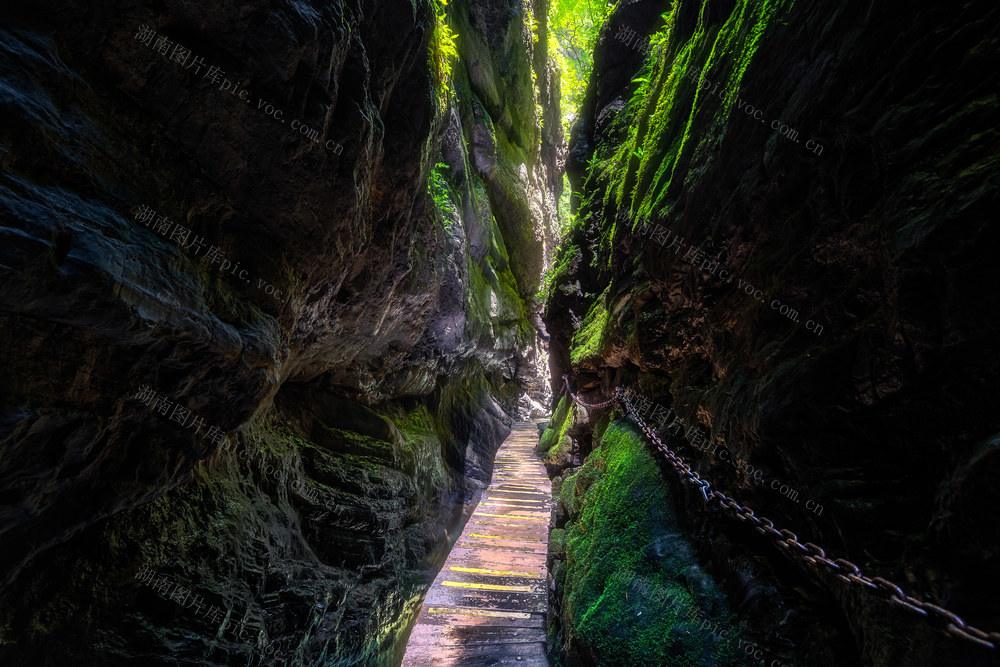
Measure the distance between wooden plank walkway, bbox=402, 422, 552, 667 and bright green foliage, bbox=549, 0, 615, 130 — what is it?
481 inches

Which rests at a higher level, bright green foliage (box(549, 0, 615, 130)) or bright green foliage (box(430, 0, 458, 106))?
bright green foliage (box(549, 0, 615, 130))

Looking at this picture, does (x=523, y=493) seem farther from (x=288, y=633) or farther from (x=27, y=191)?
(x=27, y=191)

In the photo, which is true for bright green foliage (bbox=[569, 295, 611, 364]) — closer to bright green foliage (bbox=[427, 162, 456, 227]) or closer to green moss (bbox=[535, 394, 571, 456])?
green moss (bbox=[535, 394, 571, 456])

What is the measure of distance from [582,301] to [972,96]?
270 inches

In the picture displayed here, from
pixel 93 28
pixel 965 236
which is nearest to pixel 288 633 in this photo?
pixel 93 28

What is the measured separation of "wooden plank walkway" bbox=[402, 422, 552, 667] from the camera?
15.9ft

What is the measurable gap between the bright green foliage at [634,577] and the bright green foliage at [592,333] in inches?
66.9

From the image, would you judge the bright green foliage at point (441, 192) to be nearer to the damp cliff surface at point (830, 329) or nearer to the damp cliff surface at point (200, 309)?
the damp cliff surface at point (200, 309)

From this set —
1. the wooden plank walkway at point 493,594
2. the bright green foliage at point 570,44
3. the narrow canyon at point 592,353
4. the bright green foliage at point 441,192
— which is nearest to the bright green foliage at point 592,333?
the narrow canyon at point 592,353

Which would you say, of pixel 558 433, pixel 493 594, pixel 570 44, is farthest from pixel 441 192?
pixel 570 44

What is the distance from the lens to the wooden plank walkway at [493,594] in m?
4.85

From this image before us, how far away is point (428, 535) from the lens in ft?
28.5

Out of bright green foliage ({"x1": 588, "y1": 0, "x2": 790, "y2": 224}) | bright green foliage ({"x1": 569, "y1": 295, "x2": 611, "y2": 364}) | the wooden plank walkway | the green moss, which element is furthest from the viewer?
the green moss

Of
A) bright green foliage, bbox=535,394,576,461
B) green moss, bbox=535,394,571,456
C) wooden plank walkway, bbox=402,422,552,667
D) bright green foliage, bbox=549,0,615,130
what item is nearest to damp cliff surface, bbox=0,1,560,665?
wooden plank walkway, bbox=402,422,552,667
